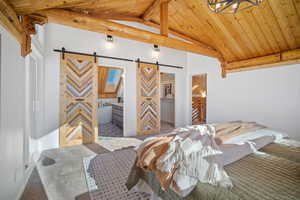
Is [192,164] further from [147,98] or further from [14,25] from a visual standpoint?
[147,98]

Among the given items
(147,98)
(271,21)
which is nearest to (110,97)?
(147,98)

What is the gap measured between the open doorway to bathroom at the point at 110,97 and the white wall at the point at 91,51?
123 centimetres

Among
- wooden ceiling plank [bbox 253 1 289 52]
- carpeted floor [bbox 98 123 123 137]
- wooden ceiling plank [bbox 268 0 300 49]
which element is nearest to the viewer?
wooden ceiling plank [bbox 268 0 300 49]

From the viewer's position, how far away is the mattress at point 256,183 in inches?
35.1

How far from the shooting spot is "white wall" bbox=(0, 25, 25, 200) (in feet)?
4.33

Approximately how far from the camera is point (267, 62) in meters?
Answer: 3.45

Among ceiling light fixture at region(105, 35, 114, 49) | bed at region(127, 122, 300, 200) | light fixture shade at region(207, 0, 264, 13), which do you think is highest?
ceiling light fixture at region(105, 35, 114, 49)

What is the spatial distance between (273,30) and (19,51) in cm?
448

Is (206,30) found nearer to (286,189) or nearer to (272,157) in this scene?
(272,157)

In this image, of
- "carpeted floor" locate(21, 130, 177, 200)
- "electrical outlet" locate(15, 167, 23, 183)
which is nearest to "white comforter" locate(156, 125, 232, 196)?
"carpeted floor" locate(21, 130, 177, 200)

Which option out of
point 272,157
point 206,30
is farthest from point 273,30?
point 272,157

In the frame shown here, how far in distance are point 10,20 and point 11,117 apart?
103 centimetres

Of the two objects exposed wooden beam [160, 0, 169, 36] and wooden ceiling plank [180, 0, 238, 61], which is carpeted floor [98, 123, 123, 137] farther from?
wooden ceiling plank [180, 0, 238, 61]

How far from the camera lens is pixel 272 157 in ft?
4.65
